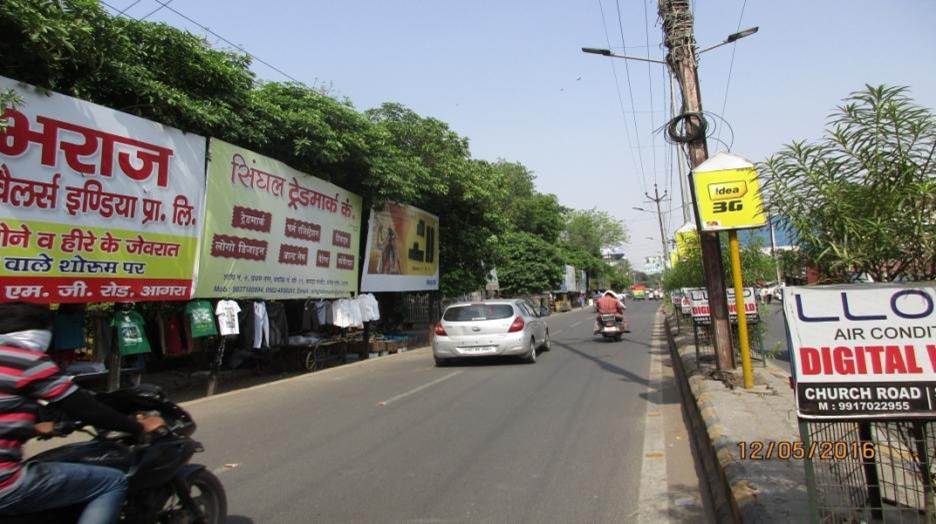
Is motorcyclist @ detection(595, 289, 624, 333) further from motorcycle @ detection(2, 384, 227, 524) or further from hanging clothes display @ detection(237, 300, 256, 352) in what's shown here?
motorcycle @ detection(2, 384, 227, 524)

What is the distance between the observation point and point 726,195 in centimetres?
766

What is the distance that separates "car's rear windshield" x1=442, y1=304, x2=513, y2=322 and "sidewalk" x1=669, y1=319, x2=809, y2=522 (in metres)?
4.29

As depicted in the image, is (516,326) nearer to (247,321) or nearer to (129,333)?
(247,321)

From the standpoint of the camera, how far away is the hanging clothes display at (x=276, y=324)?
39.3 ft

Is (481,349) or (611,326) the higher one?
(611,326)

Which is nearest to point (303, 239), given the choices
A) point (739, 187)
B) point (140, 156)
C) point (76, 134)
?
point (140, 156)

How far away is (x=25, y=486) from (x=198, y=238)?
7.73 m

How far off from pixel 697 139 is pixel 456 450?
5376mm

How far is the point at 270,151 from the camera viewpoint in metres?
12.5

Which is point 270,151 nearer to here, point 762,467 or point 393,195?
point 393,195

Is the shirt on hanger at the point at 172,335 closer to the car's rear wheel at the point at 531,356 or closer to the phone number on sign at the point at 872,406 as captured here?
the car's rear wheel at the point at 531,356

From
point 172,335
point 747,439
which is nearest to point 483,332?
point 172,335
